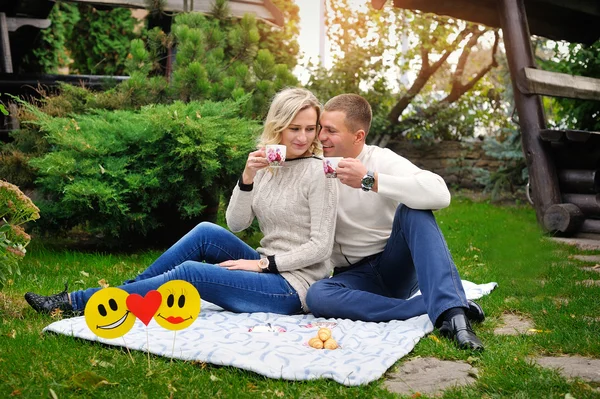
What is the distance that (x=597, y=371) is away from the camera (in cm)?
269

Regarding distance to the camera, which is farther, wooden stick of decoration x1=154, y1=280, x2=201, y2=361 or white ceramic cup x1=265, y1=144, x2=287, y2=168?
white ceramic cup x1=265, y1=144, x2=287, y2=168

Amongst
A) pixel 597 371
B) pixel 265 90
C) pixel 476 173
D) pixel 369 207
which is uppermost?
pixel 265 90

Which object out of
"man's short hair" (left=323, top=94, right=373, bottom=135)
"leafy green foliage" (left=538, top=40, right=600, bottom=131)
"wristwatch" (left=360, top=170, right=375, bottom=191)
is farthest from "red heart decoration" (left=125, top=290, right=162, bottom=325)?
"leafy green foliage" (left=538, top=40, right=600, bottom=131)

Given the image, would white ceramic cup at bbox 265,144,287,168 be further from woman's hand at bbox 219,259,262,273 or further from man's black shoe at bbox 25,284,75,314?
man's black shoe at bbox 25,284,75,314

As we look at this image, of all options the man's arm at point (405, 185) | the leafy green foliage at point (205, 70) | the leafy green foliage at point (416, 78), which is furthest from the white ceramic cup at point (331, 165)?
the leafy green foliage at point (416, 78)

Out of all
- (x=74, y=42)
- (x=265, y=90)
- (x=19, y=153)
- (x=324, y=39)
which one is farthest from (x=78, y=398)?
(x=324, y=39)

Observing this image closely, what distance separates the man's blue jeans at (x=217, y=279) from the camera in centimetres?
343

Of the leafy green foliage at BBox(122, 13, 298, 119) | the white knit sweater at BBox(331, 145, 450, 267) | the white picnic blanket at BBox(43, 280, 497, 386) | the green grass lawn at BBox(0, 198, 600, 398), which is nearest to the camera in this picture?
the green grass lawn at BBox(0, 198, 600, 398)

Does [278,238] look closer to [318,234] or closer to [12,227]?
[318,234]

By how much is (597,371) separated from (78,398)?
186cm

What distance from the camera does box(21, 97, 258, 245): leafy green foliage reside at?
537 cm

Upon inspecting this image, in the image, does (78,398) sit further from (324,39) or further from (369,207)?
(324,39)

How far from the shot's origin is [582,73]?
9.12m

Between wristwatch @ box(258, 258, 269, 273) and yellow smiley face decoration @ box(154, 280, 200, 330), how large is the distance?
0.76 meters
